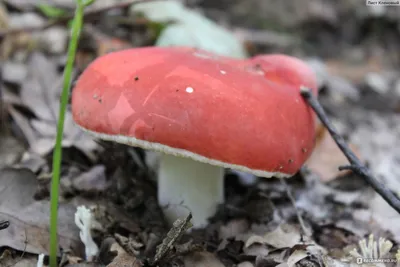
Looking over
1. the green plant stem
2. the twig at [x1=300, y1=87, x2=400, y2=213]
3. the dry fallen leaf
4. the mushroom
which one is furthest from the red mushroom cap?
the dry fallen leaf

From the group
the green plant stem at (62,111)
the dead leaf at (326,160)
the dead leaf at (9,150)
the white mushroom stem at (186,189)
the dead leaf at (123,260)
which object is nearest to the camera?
the green plant stem at (62,111)

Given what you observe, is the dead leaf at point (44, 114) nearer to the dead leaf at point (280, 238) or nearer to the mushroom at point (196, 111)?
A: the mushroom at point (196, 111)

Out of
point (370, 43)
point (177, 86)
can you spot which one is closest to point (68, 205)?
point (177, 86)

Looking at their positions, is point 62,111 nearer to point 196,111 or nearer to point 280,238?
point 196,111

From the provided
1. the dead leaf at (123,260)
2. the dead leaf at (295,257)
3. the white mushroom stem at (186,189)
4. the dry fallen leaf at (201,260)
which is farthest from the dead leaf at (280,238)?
the dead leaf at (123,260)

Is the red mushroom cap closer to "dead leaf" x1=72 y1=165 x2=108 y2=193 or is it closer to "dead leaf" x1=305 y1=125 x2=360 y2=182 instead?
"dead leaf" x1=72 y1=165 x2=108 y2=193

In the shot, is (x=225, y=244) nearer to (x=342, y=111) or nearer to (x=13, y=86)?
(x=13, y=86)
